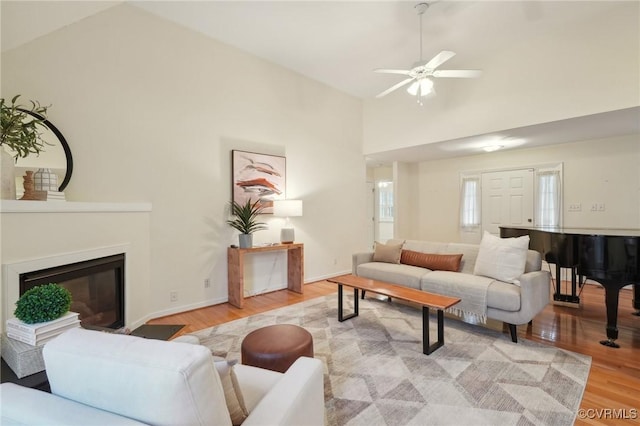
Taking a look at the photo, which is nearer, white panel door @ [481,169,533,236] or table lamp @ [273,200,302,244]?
table lamp @ [273,200,302,244]

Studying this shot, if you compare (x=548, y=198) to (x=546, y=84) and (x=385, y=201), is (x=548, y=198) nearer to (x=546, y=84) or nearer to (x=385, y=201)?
(x=546, y=84)

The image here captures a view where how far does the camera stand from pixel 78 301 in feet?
8.30

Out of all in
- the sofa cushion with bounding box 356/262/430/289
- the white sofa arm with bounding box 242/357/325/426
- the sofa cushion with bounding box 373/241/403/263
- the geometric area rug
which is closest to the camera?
the white sofa arm with bounding box 242/357/325/426

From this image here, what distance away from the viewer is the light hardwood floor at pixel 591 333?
73.2 inches

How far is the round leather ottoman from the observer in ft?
6.15

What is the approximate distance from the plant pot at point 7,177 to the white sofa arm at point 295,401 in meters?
2.36

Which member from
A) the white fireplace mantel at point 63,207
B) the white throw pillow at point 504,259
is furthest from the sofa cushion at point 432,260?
the white fireplace mantel at point 63,207

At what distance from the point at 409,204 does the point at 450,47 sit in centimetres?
357

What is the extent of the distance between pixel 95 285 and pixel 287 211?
233 centimetres

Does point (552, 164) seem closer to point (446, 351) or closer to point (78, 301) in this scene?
point (446, 351)

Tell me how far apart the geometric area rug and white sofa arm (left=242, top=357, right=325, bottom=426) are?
677 millimetres

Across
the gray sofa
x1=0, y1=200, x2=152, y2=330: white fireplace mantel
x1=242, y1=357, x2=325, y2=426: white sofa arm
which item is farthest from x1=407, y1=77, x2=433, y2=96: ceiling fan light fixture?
x1=0, y1=200, x2=152, y2=330: white fireplace mantel

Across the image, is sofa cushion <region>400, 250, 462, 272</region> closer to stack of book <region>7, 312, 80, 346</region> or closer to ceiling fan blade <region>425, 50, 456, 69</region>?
ceiling fan blade <region>425, 50, 456, 69</region>

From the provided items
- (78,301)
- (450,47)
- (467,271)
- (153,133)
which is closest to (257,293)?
(78,301)
